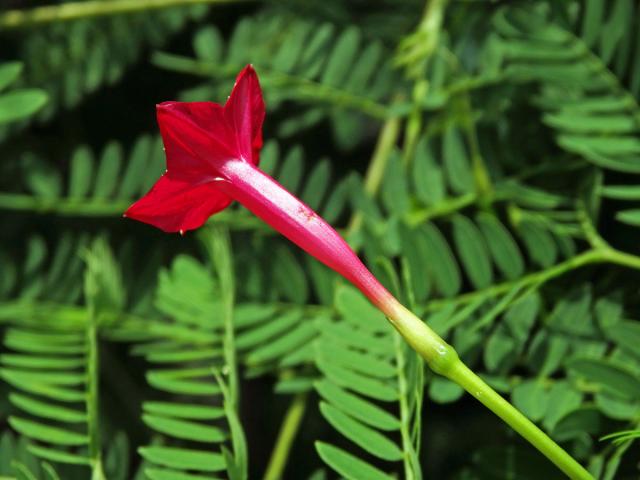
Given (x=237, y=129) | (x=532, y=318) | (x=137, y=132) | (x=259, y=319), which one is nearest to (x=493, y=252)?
(x=532, y=318)

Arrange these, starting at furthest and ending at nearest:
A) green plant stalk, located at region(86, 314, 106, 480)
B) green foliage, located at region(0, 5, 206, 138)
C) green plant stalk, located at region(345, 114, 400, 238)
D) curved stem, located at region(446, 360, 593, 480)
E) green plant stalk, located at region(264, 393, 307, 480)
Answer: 1. green foliage, located at region(0, 5, 206, 138)
2. green plant stalk, located at region(345, 114, 400, 238)
3. green plant stalk, located at region(264, 393, 307, 480)
4. green plant stalk, located at region(86, 314, 106, 480)
5. curved stem, located at region(446, 360, 593, 480)

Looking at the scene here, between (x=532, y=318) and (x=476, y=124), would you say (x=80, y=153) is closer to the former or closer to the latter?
(x=476, y=124)

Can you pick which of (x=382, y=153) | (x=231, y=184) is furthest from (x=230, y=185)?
(x=382, y=153)

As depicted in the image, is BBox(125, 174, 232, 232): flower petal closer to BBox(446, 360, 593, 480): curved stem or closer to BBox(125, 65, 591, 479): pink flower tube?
BBox(125, 65, 591, 479): pink flower tube

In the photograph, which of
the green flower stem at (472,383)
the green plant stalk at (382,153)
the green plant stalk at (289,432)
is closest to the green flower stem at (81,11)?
the green plant stalk at (382,153)

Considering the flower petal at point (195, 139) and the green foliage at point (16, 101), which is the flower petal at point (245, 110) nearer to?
the flower petal at point (195, 139)

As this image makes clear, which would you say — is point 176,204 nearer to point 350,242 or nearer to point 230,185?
point 230,185

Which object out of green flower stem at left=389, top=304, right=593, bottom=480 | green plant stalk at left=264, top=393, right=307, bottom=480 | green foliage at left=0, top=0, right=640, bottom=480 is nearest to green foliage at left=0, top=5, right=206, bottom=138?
green foliage at left=0, top=0, right=640, bottom=480
